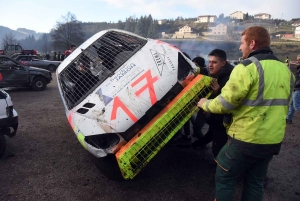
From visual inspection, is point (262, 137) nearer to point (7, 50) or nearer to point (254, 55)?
point (254, 55)

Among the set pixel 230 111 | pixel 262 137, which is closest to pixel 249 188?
pixel 262 137

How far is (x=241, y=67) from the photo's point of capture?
2.24 meters

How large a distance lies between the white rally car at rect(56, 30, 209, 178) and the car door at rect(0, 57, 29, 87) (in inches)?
273

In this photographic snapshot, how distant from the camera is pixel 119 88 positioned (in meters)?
3.30

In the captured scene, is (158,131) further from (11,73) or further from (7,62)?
(7,62)

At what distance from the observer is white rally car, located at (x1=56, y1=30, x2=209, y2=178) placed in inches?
120

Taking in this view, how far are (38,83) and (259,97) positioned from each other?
10449mm

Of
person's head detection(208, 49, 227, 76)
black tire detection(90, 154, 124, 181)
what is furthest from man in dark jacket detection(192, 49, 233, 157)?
black tire detection(90, 154, 124, 181)

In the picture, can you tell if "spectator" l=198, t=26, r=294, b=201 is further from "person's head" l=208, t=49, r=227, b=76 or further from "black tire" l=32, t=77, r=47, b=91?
"black tire" l=32, t=77, r=47, b=91

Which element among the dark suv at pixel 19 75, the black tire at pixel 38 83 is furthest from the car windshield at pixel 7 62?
the black tire at pixel 38 83

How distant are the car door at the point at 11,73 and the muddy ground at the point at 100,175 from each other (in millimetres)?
5526

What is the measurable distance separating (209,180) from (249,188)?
3.58 ft

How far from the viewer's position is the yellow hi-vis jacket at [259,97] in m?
2.19

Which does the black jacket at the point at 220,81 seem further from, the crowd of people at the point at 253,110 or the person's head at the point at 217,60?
the crowd of people at the point at 253,110
